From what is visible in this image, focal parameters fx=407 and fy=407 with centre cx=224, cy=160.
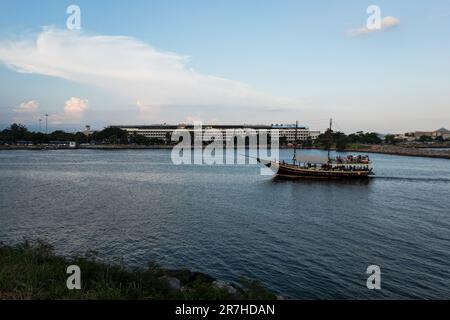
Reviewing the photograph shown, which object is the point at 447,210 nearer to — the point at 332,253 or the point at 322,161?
the point at 332,253

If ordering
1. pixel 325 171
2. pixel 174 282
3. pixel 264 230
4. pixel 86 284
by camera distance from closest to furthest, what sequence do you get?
pixel 86 284 < pixel 174 282 < pixel 264 230 < pixel 325 171

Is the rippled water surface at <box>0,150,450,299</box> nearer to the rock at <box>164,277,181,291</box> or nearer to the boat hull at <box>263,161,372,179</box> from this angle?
the rock at <box>164,277,181,291</box>

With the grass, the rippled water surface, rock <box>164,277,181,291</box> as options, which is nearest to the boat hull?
the rippled water surface

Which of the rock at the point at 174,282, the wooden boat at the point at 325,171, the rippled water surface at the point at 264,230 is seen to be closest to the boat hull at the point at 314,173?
the wooden boat at the point at 325,171

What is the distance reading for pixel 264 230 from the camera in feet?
98.2

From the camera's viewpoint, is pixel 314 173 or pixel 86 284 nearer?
pixel 86 284

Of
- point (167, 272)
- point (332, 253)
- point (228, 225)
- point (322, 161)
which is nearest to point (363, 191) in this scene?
point (322, 161)

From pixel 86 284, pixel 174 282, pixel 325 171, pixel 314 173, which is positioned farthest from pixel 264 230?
pixel 325 171

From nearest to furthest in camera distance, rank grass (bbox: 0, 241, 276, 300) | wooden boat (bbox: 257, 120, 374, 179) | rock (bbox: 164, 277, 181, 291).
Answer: grass (bbox: 0, 241, 276, 300)
rock (bbox: 164, 277, 181, 291)
wooden boat (bbox: 257, 120, 374, 179)

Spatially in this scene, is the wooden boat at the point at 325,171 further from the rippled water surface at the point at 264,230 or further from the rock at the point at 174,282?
the rock at the point at 174,282

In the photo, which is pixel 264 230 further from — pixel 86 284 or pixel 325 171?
pixel 325 171

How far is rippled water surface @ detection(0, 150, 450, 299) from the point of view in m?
20.6

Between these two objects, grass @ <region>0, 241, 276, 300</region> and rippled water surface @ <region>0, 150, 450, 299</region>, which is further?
rippled water surface @ <region>0, 150, 450, 299</region>
